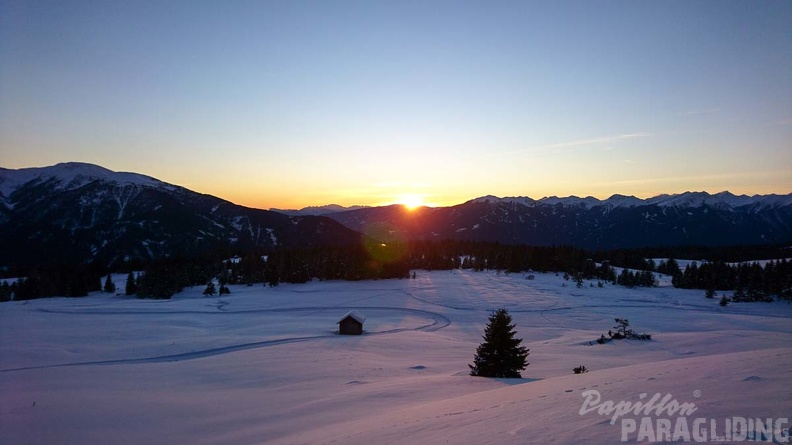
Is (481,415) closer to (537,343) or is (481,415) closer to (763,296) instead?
(537,343)

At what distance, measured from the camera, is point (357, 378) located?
24.4 meters

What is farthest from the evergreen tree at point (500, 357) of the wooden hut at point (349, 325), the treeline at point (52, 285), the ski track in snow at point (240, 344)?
the treeline at point (52, 285)

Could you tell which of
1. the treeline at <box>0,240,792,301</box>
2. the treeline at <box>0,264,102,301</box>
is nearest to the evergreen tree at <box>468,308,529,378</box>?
the treeline at <box>0,240,792,301</box>

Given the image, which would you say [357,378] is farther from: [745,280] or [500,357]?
[745,280]

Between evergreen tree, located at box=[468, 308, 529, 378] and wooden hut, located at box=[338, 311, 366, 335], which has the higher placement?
evergreen tree, located at box=[468, 308, 529, 378]

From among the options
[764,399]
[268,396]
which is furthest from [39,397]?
[764,399]

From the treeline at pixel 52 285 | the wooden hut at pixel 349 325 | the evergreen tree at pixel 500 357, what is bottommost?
the treeline at pixel 52 285

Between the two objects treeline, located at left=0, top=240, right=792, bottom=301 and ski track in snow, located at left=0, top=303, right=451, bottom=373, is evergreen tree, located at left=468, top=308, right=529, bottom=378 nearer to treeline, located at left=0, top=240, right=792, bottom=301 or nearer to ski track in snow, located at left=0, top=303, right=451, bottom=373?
ski track in snow, located at left=0, top=303, right=451, bottom=373

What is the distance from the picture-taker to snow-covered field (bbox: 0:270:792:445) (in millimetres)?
10203

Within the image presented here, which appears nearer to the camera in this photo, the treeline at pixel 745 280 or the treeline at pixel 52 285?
the treeline at pixel 745 280

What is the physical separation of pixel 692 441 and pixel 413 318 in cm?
5515

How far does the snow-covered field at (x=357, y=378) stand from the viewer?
33.5 feet

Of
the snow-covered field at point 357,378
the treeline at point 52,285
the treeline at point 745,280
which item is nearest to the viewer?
the snow-covered field at point 357,378

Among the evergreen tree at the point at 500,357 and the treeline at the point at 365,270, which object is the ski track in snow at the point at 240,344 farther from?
the treeline at the point at 365,270
